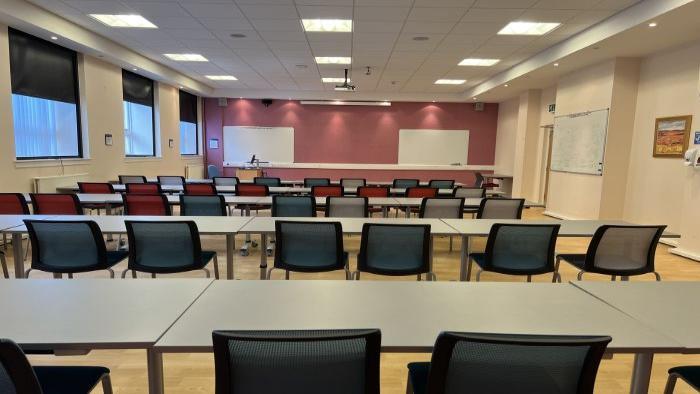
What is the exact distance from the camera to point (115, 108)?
331 inches

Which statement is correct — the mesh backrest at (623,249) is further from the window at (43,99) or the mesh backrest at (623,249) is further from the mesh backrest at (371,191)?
the window at (43,99)

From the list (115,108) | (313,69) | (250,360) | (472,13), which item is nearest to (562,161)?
(472,13)

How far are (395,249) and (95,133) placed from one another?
24.0ft

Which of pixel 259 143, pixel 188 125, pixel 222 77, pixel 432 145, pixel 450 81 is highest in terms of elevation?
pixel 450 81

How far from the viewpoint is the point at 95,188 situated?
5.61 meters

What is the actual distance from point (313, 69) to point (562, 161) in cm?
588

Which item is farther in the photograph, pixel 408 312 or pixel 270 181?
pixel 270 181

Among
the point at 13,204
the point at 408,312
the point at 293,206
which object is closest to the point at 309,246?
the point at 293,206

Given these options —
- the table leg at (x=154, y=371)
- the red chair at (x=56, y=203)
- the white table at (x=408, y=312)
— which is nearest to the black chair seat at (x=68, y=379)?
the table leg at (x=154, y=371)

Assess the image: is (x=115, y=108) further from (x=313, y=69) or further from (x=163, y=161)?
(x=313, y=69)

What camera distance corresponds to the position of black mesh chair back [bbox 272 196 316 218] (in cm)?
415

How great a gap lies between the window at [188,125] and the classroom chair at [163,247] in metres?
9.91

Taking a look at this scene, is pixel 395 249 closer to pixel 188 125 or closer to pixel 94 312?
pixel 94 312

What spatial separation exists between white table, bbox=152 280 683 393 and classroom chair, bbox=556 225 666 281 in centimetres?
137
